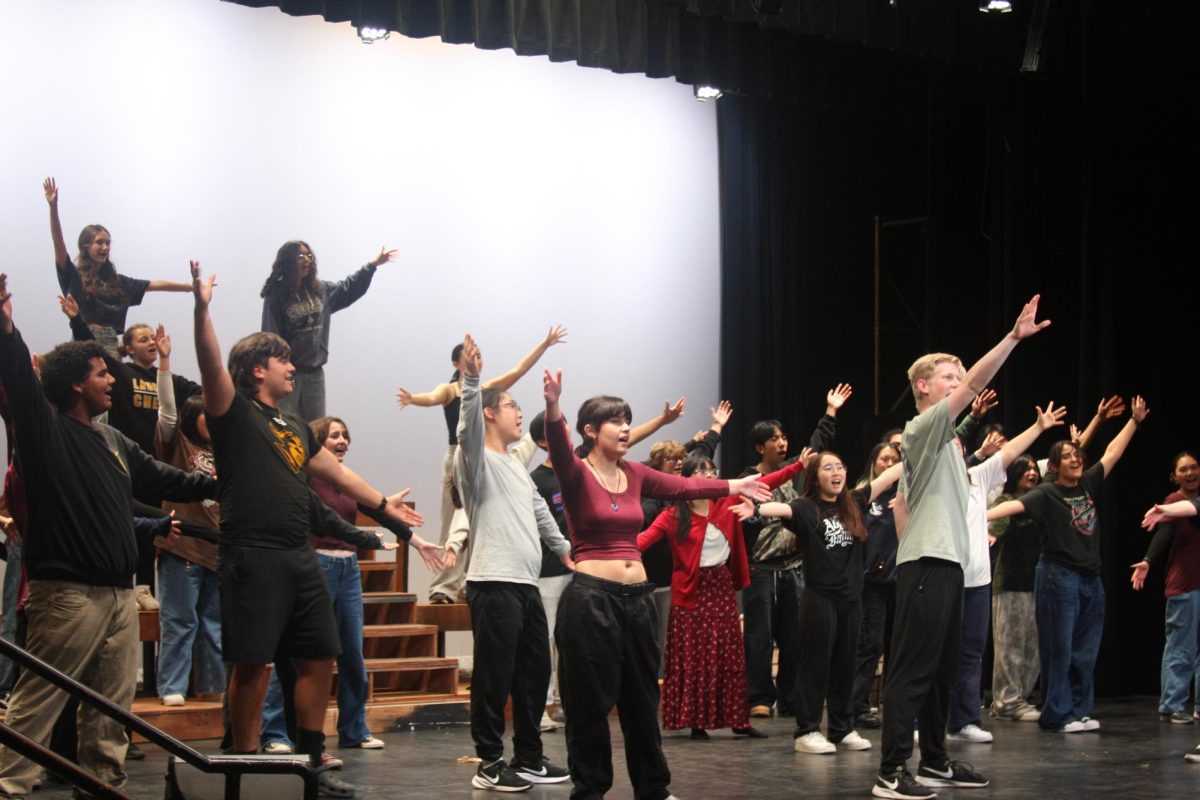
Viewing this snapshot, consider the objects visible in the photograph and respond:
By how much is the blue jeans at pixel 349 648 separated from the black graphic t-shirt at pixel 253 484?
1.69 meters

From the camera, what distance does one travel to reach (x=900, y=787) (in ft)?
16.2

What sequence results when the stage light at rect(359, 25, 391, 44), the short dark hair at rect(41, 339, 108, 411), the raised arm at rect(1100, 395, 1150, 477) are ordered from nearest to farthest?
the short dark hair at rect(41, 339, 108, 411) < the raised arm at rect(1100, 395, 1150, 477) < the stage light at rect(359, 25, 391, 44)

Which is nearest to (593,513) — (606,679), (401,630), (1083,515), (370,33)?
(606,679)

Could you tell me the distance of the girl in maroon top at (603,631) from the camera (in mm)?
4309

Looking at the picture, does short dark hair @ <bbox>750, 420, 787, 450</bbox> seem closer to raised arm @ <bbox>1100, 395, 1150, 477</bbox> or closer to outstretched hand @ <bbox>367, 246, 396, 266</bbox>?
raised arm @ <bbox>1100, 395, 1150, 477</bbox>

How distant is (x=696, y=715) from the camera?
669 cm

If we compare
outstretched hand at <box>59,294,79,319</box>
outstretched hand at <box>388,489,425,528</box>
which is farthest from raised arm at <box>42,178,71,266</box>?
outstretched hand at <box>388,489,425,528</box>

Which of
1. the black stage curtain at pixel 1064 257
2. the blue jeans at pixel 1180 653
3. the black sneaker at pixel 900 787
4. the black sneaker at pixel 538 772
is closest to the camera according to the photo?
the black sneaker at pixel 900 787

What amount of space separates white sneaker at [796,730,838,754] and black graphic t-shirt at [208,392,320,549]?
2.74 metres

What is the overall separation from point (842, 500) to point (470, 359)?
247 centimetres

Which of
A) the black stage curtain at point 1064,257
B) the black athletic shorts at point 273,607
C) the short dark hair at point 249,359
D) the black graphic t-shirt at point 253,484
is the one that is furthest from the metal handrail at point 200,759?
the black stage curtain at point 1064,257

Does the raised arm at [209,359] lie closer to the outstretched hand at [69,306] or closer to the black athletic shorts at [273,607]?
the black athletic shorts at [273,607]

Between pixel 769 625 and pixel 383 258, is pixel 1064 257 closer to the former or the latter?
pixel 769 625

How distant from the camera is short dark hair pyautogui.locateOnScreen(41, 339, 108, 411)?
430cm
